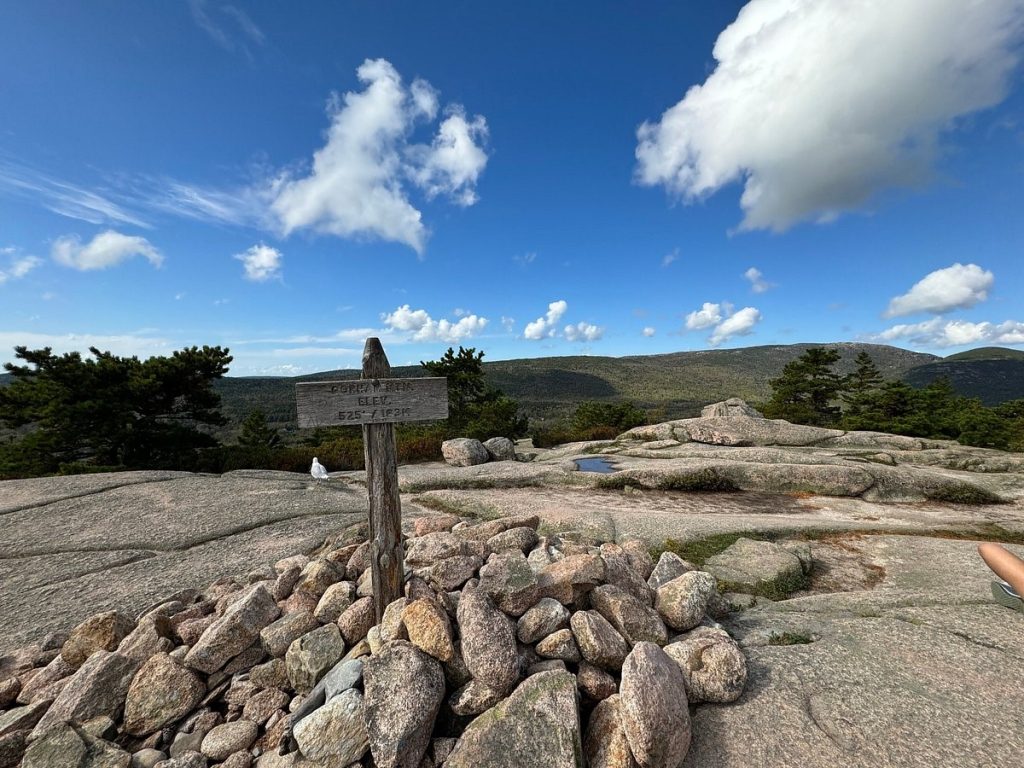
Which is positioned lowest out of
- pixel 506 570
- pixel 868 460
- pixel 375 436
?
pixel 868 460

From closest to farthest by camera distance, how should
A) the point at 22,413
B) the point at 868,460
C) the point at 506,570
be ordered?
the point at 506,570
the point at 868,460
the point at 22,413

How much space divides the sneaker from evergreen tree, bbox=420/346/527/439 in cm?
1994

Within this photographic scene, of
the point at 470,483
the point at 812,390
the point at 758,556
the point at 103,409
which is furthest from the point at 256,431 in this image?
the point at 812,390

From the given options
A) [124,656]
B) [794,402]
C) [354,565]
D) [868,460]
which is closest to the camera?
[124,656]

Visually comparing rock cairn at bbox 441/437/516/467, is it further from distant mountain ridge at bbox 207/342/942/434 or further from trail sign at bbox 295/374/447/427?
distant mountain ridge at bbox 207/342/942/434

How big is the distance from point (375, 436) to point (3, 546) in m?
8.41

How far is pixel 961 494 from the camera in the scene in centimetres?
1128

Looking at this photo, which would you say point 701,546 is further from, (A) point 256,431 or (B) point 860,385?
(B) point 860,385

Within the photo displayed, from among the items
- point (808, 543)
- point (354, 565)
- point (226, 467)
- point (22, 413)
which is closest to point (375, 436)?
point (354, 565)

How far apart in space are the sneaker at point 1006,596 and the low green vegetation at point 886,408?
25.8 metres

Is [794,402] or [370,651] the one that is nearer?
[370,651]

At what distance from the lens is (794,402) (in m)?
38.0

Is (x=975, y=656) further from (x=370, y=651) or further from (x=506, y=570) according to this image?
(x=370, y=651)

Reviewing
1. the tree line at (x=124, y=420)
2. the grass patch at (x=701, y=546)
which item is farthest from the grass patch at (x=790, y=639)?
the tree line at (x=124, y=420)
